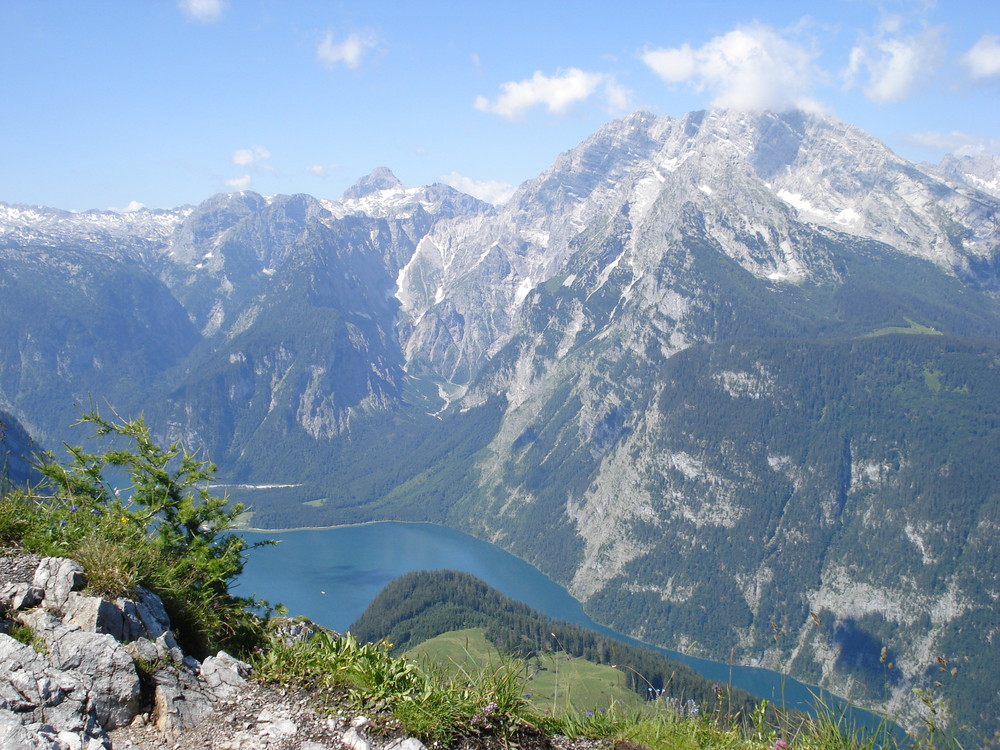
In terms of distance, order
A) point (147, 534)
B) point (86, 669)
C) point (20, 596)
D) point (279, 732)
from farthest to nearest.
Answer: point (147, 534) → point (20, 596) → point (86, 669) → point (279, 732)

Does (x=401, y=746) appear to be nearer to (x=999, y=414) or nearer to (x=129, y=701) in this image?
(x=129, y=701)

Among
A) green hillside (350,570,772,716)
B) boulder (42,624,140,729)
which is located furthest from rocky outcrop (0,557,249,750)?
green hillside (350,570,772,716)

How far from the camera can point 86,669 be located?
683 centimetres

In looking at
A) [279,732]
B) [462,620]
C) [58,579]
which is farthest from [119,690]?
[462,620]

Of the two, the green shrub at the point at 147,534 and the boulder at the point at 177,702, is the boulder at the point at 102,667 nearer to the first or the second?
the boulder at the point at 177,702

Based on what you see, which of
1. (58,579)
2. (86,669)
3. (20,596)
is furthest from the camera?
(58,579)

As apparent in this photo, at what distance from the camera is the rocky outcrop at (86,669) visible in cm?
615

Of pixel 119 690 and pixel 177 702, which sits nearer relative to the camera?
pixel 119 690

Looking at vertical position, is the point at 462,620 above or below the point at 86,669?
below

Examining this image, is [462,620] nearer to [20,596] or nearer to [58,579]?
[58,579]

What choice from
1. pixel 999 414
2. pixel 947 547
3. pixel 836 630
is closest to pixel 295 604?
pixel 836 630

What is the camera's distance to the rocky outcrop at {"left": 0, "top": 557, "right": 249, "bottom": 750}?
6.15 m

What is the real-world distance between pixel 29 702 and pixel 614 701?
581 centimetres

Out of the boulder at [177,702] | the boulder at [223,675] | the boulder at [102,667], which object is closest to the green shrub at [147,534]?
the boulder at [102,667]
